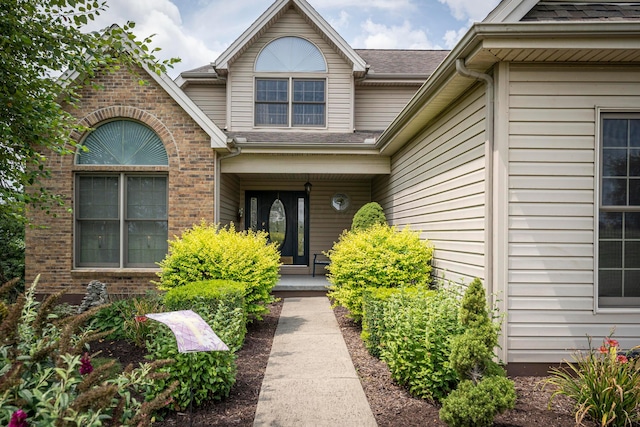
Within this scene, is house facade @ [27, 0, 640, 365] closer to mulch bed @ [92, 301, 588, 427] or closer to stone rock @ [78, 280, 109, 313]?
mulch bed @ [92, 301, 588, 427]

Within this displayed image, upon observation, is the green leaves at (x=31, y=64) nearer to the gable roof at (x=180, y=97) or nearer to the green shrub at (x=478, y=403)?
the gable roof at (x=180, y=97)

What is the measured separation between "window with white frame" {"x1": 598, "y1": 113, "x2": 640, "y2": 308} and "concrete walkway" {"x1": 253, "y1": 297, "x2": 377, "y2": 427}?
2.98 m

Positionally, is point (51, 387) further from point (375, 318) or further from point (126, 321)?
point (375, 318)

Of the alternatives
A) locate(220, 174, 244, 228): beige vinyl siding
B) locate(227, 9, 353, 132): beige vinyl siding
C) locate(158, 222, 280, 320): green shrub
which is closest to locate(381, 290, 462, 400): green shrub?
locate(158, 222, 280, 320): green shrub

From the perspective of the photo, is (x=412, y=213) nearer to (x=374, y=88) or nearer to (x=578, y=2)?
(x=578, y=2)

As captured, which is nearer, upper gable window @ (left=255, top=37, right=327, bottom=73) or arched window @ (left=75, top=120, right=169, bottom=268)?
arched window @ (left=75, top=120, right=169, bottom=268)

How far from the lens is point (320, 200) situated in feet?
40.7

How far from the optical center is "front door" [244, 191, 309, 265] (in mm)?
12406

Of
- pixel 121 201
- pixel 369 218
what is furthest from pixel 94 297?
pixel 369 218

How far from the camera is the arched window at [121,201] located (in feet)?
28.2

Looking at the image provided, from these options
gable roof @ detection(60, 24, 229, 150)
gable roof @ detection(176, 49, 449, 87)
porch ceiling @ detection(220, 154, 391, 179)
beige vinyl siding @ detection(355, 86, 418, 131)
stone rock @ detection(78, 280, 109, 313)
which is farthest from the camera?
beige vinyl siding @ detection(355, 86, 418, 131)

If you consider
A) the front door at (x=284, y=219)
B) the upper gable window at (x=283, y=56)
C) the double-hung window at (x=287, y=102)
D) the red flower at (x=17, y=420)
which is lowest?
the red flower at (x=17, y=420)

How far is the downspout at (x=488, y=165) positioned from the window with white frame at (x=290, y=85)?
7106mm

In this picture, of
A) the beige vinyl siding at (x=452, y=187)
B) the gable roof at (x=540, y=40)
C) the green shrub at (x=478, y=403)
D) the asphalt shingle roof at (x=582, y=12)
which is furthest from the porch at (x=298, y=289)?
the asphalt shingle roof at (x=582, y=12)
